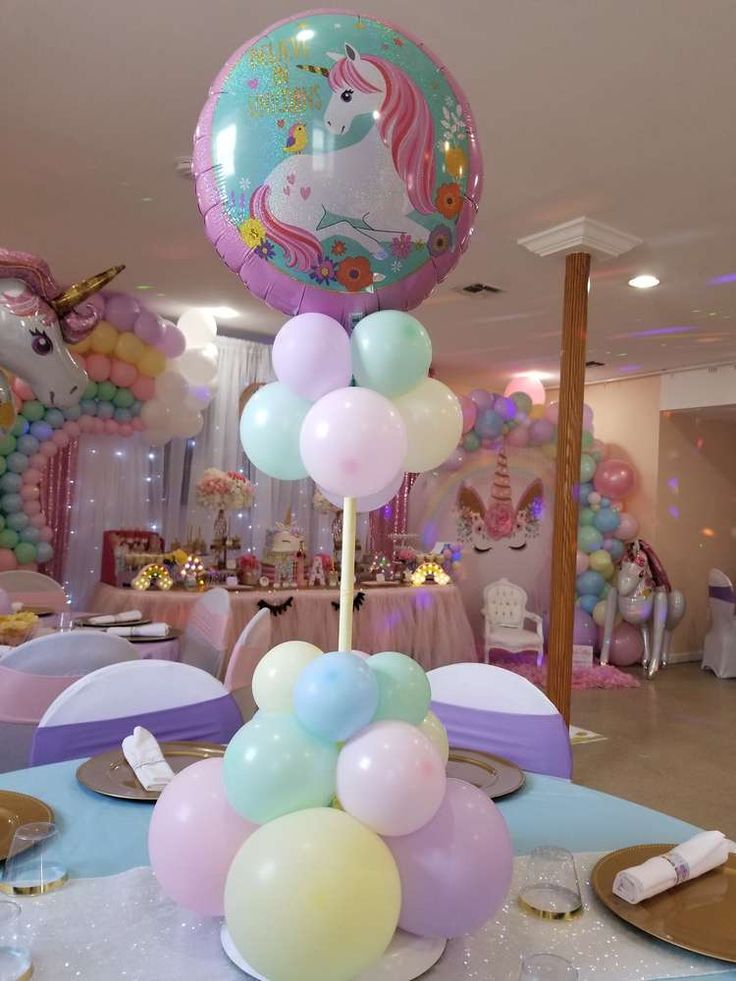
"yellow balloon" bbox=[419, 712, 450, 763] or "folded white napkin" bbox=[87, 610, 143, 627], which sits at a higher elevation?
"yellow balloon" bbox=[419, 712, 450, 763]

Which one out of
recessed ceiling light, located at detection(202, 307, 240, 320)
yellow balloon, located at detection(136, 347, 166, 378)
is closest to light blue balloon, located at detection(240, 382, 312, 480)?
yellow balloon, located at detection(136, 347, 166, 378)

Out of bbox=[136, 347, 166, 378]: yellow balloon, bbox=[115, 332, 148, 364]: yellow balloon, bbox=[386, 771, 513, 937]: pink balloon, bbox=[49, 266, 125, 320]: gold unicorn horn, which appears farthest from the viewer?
bbox=[136, 347, 166, 378]: yellow balloon

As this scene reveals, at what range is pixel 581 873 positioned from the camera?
118cm

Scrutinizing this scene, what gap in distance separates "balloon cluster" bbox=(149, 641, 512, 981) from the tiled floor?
9.95 feet

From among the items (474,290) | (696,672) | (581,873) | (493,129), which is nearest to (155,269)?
(474,290)

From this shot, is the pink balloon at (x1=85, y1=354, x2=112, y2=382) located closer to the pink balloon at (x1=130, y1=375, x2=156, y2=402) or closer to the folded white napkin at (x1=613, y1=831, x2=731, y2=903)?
the pink balloon at (x1=130, y1=375, x2=156, y2=402)

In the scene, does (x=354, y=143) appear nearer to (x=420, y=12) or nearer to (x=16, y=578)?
(x=420, y=12)

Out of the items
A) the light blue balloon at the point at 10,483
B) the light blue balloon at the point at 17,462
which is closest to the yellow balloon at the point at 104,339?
the light blue balloon at the point at 17,462

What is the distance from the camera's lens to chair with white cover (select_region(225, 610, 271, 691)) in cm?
321

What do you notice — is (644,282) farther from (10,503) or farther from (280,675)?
(280,675)

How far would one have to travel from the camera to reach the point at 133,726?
5.96 ft

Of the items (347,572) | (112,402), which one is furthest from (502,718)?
(112,402)

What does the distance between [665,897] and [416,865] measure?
16.1 inches

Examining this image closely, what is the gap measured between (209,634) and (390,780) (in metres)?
3.13
